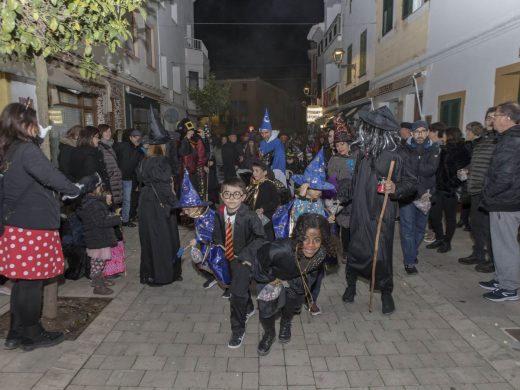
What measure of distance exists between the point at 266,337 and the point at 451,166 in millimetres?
4756

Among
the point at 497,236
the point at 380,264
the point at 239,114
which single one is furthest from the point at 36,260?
the point at 239,114

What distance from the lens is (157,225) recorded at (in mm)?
5344

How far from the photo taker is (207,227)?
13.6ft

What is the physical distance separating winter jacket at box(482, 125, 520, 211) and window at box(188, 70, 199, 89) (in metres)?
25.9

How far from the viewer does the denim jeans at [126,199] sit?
8.55 metres

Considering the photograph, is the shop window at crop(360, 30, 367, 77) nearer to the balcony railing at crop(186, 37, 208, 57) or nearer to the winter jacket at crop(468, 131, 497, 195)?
the winter jacket at crop(468, 131, 497, 195)

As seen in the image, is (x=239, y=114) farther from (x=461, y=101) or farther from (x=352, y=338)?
(x=352, y=338)

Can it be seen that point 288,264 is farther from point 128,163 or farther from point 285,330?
point 128,163

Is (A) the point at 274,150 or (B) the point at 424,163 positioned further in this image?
(A) the point at 274,150

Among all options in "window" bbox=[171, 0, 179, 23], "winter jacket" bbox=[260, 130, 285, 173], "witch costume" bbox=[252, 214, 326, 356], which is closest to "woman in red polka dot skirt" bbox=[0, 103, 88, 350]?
"witch costume" bbox=[252, 214, 326, 356]

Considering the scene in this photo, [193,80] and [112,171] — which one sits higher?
[193,80]

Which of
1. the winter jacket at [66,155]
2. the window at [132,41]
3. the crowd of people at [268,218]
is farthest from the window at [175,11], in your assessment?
the winter jacket at [66,155]

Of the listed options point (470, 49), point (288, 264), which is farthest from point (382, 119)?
point (470, 49)

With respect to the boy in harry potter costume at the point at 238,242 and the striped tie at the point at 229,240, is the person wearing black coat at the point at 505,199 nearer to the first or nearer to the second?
the boy in harry potter costume at the point at 238,242
